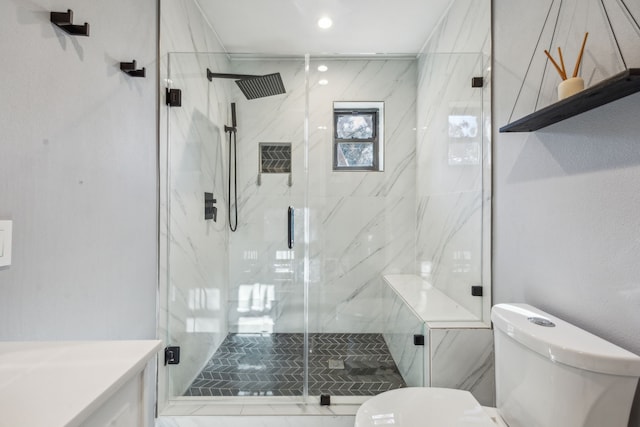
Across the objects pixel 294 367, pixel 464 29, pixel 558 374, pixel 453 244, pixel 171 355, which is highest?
pixel 464 29

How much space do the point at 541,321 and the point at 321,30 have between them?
92.9 inches

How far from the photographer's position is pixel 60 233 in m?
1.06

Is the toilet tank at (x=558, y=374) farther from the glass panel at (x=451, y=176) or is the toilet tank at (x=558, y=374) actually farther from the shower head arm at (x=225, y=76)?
the shower head arm at (x=225, y=76)

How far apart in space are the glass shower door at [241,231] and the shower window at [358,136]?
31cm

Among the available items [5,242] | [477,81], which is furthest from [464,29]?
[5,242]

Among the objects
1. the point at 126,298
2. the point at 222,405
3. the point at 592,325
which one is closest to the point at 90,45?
the point at 126,298

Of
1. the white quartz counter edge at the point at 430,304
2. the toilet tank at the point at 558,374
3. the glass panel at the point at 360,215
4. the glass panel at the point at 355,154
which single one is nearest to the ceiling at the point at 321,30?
the glass panel at the point at 360,215

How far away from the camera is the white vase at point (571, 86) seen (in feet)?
3.32

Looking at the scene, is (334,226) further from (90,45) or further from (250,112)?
(90,45)

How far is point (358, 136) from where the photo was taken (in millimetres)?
2473

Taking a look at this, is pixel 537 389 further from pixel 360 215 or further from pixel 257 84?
pixel 257 84

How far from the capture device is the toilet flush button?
3.46ft

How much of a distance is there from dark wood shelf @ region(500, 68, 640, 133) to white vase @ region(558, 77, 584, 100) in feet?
0.17

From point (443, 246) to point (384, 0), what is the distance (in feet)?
5.69
